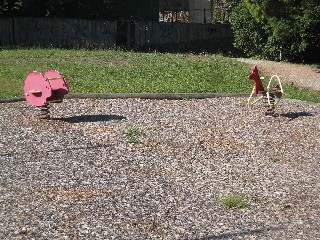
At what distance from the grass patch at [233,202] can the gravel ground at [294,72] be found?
423 inches

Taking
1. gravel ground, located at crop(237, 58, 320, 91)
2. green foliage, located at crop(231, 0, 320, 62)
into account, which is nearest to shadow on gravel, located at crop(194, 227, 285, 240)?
gravel ground, located at crop(237, 58, 320, 91)

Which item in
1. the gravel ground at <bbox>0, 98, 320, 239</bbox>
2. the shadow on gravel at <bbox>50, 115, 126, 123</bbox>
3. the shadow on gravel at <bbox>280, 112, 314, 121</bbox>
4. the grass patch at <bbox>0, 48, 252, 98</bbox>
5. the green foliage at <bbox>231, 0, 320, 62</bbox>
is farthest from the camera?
the green foliage at <bbox>231, 0, 320, 62</bbox>

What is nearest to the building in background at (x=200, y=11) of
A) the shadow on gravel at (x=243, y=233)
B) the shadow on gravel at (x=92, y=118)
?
the shadow on gravel at (x=92, y=118)

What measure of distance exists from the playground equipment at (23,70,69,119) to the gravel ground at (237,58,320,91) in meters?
8.63

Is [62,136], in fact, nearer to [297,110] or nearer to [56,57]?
[297,110]

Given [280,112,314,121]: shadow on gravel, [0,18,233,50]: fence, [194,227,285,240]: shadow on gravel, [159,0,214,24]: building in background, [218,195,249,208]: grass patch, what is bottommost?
[194,227,285,240]: shadow on gravel

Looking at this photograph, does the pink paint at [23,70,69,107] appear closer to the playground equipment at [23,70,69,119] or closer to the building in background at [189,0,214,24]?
the playground equipment at [23,70,69,119]

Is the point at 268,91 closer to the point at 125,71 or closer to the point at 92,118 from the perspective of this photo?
the point at 92,118

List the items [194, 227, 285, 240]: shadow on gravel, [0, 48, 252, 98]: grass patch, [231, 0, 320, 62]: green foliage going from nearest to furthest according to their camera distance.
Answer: [194, 227, 285, 240]: shadow on gravel < [0, 48, 252, 98]: grass patch < [231, 0, 320, 62]: green foliage

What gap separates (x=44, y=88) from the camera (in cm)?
1063

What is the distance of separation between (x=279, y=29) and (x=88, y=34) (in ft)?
25.7

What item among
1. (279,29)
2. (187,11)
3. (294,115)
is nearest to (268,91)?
(294,115)

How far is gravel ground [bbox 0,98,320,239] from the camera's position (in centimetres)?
621

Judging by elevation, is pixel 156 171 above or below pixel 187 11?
below
